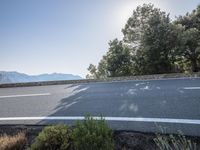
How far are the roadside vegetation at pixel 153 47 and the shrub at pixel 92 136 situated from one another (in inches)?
572

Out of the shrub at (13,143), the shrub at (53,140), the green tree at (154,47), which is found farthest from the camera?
the green tree at (154,47)

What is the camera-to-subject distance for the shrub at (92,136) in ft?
11.1

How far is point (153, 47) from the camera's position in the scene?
1745 centimetres

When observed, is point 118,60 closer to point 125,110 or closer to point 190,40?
point 190,40

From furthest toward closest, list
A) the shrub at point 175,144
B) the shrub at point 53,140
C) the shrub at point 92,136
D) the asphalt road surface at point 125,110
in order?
the asphalt road surface at point 125,110
the shrub at point 53,140
the shrub at point 92,136
the shrub at point 175,144

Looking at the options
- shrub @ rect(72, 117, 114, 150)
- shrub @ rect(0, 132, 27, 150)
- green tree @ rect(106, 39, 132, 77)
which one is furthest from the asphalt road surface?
green tree @ rect(106, 39, 132, 77)

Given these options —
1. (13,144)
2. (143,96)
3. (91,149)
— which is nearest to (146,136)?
(91,149)

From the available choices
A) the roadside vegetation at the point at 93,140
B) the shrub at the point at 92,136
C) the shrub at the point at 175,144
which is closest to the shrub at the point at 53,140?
the roadside vegetation at the point at 93,140

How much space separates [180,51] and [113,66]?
192 inches

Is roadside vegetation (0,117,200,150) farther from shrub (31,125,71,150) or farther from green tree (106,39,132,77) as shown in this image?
green tree (106,39,132,77)

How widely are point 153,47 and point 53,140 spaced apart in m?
14.6

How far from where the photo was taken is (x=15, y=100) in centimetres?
807

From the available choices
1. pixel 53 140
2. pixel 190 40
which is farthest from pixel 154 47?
pixel 53 140

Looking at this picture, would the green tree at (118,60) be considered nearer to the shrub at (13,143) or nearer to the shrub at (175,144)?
the shrub at (13,143)
